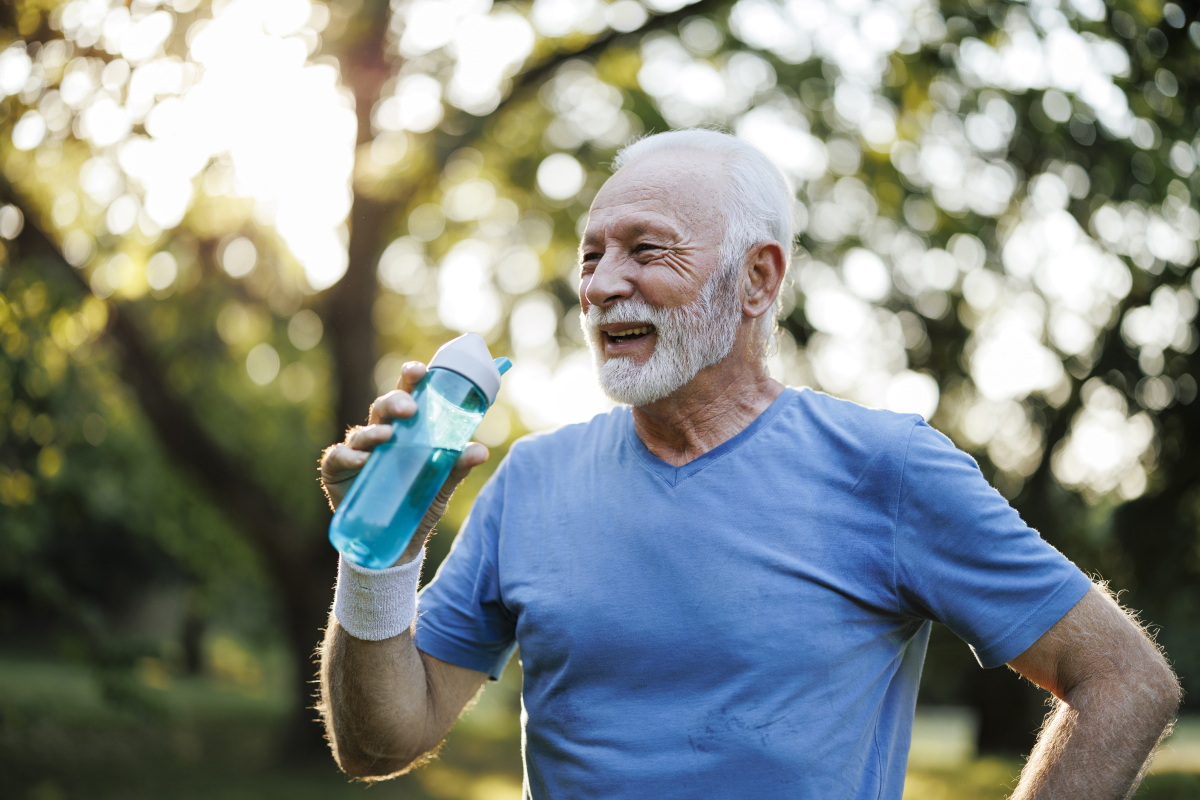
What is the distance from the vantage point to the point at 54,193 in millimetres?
7891

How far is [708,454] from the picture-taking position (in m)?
2.05

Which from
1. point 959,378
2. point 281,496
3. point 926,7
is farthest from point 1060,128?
point 281,496

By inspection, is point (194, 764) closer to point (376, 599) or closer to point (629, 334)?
point (376, 599)

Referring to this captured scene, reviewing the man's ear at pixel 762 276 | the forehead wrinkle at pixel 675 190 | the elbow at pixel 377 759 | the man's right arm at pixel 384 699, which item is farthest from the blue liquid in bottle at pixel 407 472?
the man's ear at pixel 762 276

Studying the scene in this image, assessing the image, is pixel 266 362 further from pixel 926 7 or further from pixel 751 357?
pixel 751 357

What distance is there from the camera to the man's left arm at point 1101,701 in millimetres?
1686

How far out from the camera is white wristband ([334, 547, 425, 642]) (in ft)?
6.31

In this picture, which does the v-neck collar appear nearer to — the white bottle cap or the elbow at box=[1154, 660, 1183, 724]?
the white bottle cap

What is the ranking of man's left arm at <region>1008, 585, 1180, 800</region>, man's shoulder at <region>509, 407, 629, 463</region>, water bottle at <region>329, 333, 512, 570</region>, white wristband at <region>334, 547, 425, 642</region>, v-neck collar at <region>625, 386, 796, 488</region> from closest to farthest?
man's left arm at <region>1008, 585, 1180, 800</region> → water bottle at <region>329, 333, 512, 570</region> → white wristband at <region>334, 547, 425, 642</region> → v-neck collar at <region>625, 386, 796, 488</region> → man's shoulder at <region>509, 407, 629, 463</region>

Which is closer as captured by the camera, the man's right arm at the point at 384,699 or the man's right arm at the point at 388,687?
the man's right arm at the point at 388,687

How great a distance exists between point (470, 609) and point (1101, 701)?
130 cm

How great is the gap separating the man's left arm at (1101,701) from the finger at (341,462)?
131 cm

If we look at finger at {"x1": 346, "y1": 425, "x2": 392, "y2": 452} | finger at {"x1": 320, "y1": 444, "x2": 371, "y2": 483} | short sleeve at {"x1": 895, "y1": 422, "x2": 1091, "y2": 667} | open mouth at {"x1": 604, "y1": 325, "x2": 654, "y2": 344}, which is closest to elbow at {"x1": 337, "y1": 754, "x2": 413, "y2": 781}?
finger at {"x1": 320, "y1": 444, "x2": 371, "y2": 483}

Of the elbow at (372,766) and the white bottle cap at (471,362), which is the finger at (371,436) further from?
the elbow at (372,766)
